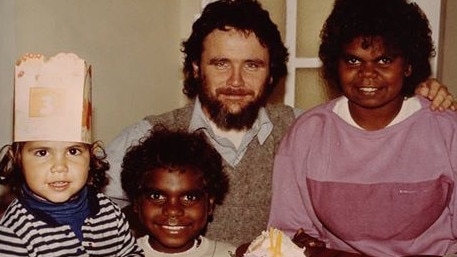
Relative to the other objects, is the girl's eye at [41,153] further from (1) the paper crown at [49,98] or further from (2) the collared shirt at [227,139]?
(2) the collared shirt at [227,139]

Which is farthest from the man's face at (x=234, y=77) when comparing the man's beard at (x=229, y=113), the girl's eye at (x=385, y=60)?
the girl's eye at (x=385, y=60)

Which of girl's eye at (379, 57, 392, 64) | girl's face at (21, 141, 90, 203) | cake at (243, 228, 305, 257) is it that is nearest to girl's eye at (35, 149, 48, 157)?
girl's face at (21, 141, 90, 203)

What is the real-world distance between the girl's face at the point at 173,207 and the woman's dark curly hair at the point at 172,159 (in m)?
0.04

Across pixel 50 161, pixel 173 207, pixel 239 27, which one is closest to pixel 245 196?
pixel 173 207

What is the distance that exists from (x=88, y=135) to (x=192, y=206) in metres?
0.48

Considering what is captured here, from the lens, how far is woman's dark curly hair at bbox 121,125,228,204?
2.25 meters

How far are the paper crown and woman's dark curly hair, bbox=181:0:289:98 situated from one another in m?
0.85

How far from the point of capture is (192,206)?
2.18 meters

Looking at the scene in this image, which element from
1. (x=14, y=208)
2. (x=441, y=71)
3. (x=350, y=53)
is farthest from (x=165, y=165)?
(x=441, y=71)

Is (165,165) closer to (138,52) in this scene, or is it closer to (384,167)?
(384,167)

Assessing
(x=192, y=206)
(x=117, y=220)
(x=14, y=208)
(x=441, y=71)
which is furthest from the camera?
(x=441, y=71)

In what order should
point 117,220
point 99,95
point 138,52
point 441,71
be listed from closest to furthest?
point 117,220 < point 99,95 < point 138,52 < point 441,71

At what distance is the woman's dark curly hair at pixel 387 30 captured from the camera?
2299 mm

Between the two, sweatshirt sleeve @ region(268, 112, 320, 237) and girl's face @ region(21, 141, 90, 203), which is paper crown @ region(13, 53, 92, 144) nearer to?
girl's face @ region(21, 141, 90, 203)
